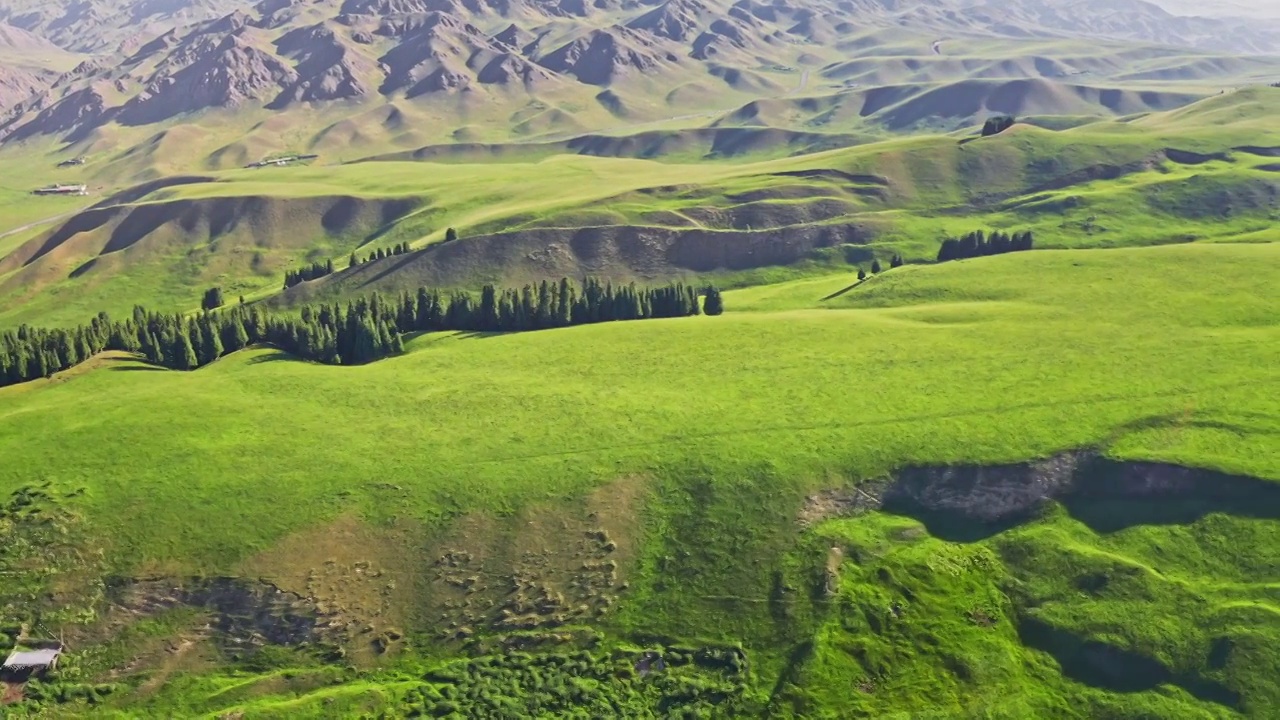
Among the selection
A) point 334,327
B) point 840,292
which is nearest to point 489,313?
point 334,327

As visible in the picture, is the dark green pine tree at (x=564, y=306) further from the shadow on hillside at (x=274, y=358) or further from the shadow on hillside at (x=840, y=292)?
the shadow on hillside at (x=840, y=292)

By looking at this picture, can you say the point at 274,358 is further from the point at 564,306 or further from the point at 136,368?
the point at 564,306

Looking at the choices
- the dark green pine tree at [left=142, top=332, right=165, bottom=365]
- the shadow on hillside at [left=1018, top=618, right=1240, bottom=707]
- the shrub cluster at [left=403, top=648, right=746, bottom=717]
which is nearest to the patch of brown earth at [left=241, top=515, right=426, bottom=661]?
the shrub cluster at [left=403, top=648, right=746, bottom=717]

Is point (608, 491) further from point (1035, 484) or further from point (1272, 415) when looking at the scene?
point (1272, 415)

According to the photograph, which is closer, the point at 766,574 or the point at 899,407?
the point at 766,574

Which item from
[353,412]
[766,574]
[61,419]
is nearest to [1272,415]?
[766,574]
